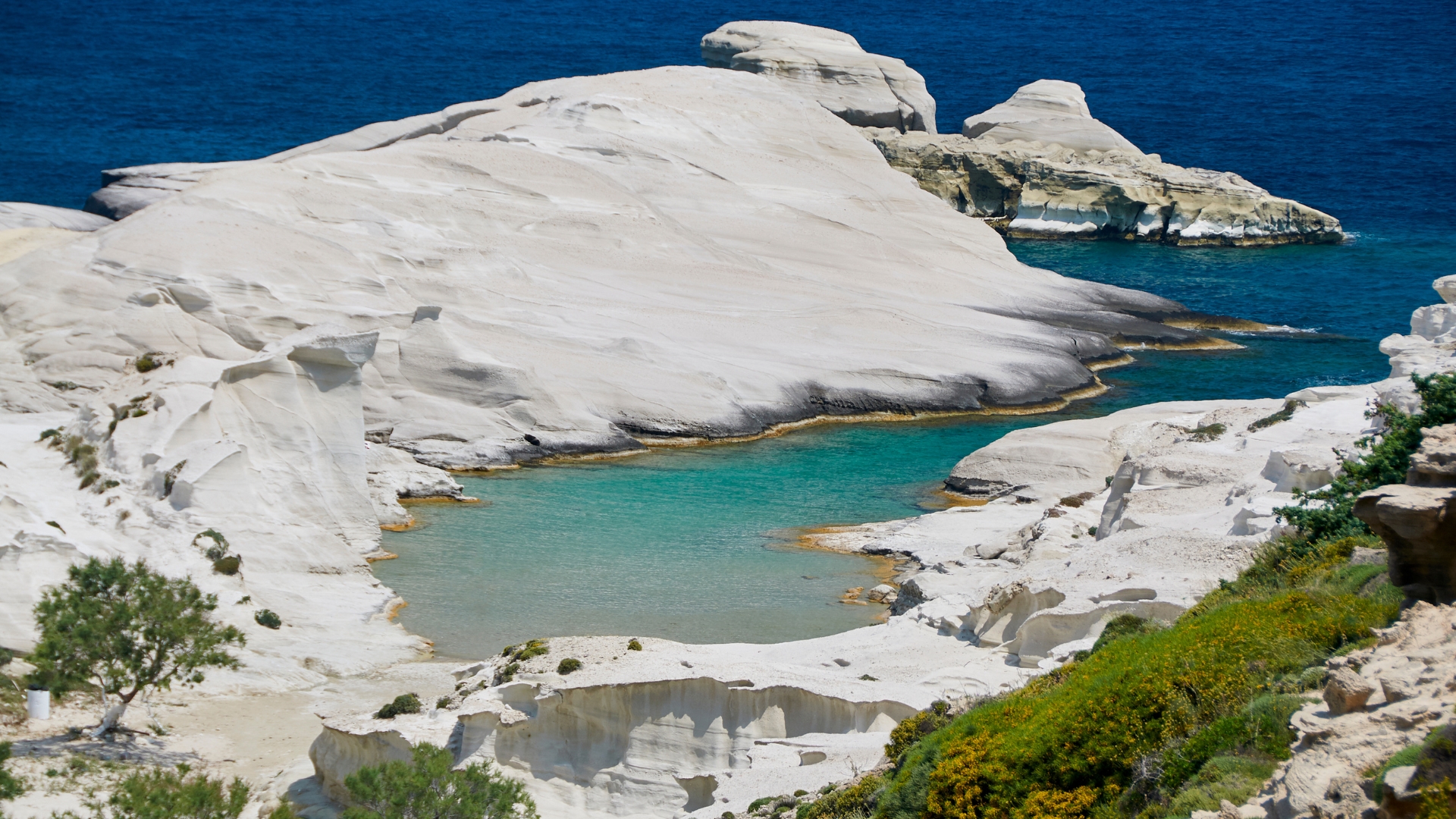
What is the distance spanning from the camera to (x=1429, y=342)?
35031 millimetres

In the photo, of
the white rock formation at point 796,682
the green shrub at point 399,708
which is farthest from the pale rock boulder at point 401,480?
the green shrub at point 399,708

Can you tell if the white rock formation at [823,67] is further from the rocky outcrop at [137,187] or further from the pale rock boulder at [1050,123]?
the rocky outcrop at [137,187]

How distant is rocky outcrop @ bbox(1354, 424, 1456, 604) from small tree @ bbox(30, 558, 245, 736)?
1884 centimetres

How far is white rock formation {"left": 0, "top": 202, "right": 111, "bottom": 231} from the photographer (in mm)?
66688

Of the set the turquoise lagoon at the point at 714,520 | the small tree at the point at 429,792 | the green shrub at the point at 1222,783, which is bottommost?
the turquoise lagoon at the point at 714,520

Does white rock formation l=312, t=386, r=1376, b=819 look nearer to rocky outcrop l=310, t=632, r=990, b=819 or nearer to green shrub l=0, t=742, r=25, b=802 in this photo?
rocky outcrop l=310, t=632, r=990, b=819

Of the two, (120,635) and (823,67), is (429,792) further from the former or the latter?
(823,67)

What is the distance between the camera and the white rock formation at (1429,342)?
3206cm

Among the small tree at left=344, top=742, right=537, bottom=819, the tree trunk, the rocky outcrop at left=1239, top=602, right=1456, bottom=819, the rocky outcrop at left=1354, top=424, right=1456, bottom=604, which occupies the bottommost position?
the tree trunk

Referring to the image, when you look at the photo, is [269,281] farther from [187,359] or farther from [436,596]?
[436,596]

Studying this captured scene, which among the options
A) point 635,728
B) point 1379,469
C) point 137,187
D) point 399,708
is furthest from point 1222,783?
point 137,187

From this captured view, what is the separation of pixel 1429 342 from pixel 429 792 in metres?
29.8

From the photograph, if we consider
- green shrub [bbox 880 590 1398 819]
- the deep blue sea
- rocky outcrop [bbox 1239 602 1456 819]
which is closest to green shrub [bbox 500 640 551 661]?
the deep blue sea

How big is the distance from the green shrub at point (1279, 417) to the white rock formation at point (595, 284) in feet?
59.2
